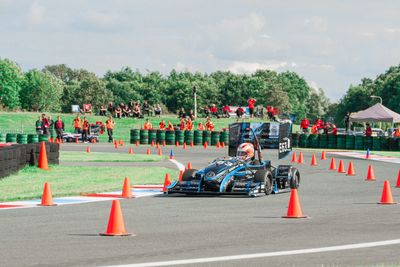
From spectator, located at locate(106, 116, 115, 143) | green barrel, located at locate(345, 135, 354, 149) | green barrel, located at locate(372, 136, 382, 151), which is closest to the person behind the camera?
green barrel, located at locate(372, 136, 382, 151)

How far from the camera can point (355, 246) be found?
1083cm

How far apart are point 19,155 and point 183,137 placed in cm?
3252

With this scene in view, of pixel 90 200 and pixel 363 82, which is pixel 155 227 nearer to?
pixel 90 200

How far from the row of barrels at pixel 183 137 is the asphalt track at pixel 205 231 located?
37817 millimetres

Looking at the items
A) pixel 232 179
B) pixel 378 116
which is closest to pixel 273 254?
pixel 232 179

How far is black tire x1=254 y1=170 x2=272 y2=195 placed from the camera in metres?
19.0

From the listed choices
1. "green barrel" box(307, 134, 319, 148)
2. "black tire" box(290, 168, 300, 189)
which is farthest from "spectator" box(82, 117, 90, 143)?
"black tire" box(290, 168, 300, 189)

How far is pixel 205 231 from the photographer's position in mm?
12570

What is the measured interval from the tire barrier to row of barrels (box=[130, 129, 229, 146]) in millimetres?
28000

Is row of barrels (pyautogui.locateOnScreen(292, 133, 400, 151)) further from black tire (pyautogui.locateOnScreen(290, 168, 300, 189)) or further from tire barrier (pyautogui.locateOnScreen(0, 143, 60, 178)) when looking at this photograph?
black tire (pyautogui.locateOnScreen(290, 168, 300, 189))

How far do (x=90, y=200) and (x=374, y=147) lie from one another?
36233mm

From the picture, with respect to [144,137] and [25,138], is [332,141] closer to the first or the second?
[144,137]

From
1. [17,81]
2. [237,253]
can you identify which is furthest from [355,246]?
[17,81]

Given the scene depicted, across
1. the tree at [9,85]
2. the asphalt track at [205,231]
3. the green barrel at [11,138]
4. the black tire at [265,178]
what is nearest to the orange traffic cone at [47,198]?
Answer: the asphalt track at [205,231]
